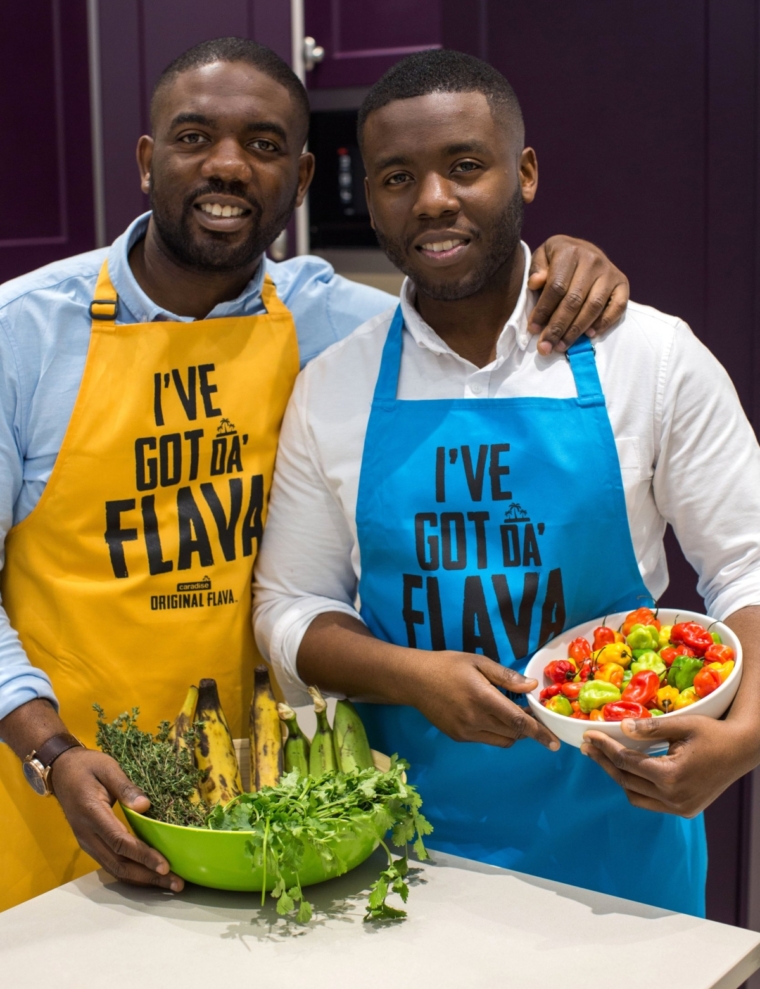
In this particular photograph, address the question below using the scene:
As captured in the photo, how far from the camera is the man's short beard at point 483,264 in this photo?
1685mm

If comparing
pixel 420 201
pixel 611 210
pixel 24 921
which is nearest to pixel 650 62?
pixel 611 210

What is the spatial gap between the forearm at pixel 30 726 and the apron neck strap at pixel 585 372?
845mm

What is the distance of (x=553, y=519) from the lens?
5.32ft

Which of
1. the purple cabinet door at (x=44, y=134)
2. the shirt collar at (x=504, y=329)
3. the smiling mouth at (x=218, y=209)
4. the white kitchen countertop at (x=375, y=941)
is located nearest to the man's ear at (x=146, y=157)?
the smiling mouth at (x=218, y=209)

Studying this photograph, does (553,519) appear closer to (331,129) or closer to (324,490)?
(324,490)

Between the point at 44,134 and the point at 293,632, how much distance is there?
242 centimetres

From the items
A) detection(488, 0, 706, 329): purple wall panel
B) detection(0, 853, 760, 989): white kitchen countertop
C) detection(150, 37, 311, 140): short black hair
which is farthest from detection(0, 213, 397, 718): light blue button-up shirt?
detection(488, 0, 706, 329): purple wall panel

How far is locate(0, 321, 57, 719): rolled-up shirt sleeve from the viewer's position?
5.35 ft

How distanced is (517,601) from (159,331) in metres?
0.69

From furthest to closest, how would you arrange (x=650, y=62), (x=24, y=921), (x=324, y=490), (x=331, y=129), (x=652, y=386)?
1. (x=331, y=129)
2. (x=650, y=62)
3. (x=324, y=490)
4. (x=652, y=386)
5. (x=24, y=921)

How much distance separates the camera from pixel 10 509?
1.76 m

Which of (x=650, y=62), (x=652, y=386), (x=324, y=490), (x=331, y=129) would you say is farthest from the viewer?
(x=331, y=129)

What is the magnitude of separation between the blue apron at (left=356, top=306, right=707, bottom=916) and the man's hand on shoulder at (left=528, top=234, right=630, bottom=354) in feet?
0.11

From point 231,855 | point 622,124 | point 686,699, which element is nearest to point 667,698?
point 686,699
